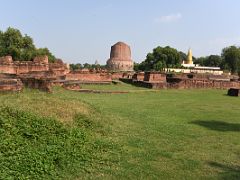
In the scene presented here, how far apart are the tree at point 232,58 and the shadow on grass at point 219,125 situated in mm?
57900

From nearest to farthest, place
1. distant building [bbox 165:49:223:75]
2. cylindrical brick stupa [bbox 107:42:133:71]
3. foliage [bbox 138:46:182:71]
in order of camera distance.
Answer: distant building [bbox 165:49:223:75]
cylindrical brick stupa [bbox 107:42:133:71]
foliage [bbox 138:46:182:71]

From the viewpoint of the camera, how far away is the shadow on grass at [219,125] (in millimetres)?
6596

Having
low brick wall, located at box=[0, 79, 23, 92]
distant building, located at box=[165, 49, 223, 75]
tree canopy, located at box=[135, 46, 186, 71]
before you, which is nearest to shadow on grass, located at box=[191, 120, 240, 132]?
low brick wall, located at box=[0, 79, 23, 92]

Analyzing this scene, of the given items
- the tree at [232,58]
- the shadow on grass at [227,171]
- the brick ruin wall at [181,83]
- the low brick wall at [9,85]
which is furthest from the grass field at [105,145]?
the tree at [232,58]

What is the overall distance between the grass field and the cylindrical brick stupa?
47235 mm

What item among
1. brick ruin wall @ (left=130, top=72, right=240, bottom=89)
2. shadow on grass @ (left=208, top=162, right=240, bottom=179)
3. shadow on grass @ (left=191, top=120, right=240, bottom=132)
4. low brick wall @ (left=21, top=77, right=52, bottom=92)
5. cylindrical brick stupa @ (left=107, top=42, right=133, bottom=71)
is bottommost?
shadow on grass @ (left=208, top=162, right=240, bottom=179)

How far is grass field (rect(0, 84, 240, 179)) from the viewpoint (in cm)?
378

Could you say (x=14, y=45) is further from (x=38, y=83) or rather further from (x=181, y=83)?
(x=38, y=83)

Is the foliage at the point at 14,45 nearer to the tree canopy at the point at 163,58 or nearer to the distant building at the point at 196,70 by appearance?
the distant building at the point at 196,70

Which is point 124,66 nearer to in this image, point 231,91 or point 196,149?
point 231,91

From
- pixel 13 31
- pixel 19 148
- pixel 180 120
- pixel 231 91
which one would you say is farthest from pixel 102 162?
pixel 13 31

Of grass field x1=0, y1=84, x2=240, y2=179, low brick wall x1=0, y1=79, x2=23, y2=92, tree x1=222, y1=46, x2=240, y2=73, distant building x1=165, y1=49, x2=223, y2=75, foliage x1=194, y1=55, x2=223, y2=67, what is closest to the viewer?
grass field x1=0, y1=84, x2=240, y2=179

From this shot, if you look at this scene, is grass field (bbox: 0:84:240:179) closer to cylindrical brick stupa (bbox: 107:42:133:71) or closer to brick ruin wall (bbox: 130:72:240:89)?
brick ruin wall (bbox: 130:72:240:89)

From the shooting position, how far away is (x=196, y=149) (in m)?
5.02
